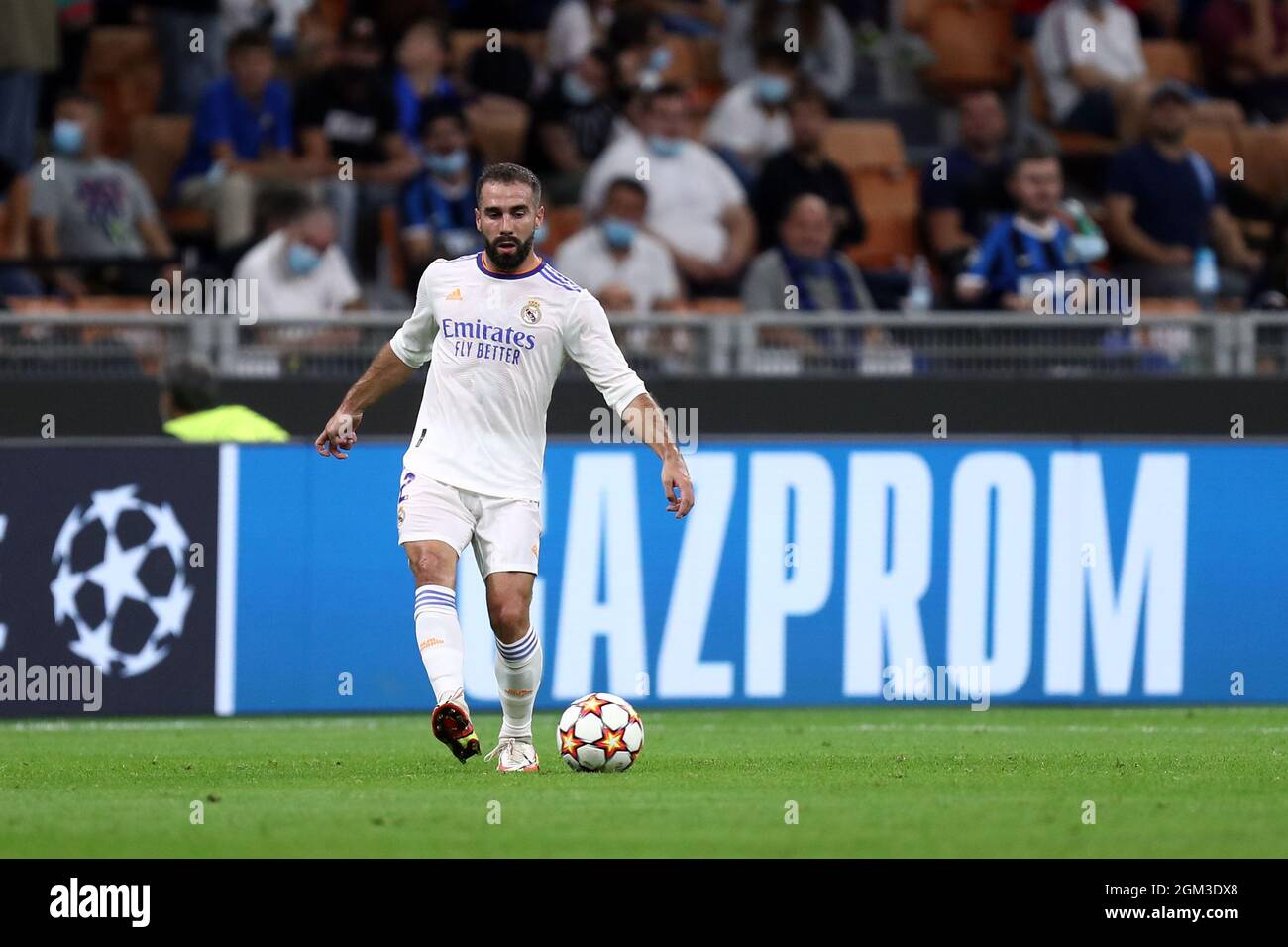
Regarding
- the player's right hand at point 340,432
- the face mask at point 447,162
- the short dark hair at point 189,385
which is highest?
the face mask at point 447,162

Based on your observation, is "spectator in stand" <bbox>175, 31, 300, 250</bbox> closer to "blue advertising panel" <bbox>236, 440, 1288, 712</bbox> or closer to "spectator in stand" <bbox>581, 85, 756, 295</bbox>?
"spectator in stand" <bbox>581, 85, 756, 295</bbox>

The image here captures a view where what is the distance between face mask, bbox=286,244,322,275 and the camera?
47.3 feet

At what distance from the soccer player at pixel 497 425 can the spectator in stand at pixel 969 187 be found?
7.51m

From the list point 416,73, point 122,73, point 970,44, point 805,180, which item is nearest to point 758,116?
point 805,180

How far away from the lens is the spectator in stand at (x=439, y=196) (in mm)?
15109

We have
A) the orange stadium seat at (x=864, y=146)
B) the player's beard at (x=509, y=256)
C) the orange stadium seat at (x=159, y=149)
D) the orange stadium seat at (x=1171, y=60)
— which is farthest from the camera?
the orange stadium seat at (x=1171, y=60)

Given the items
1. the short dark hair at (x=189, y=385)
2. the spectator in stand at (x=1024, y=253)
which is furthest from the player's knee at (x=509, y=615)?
the spectator in stand at (x=1024, y=253)

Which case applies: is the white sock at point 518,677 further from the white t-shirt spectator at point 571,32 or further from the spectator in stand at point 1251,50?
the spectator in stand at point 1251,50

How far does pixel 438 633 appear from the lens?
8.56 metres

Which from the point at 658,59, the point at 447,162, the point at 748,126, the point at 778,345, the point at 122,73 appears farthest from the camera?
the point at 122,73

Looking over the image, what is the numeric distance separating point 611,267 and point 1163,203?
4010 millimetres

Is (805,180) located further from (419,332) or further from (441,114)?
(419,332)

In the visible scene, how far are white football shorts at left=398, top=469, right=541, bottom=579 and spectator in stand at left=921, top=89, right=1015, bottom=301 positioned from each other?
302 inches
